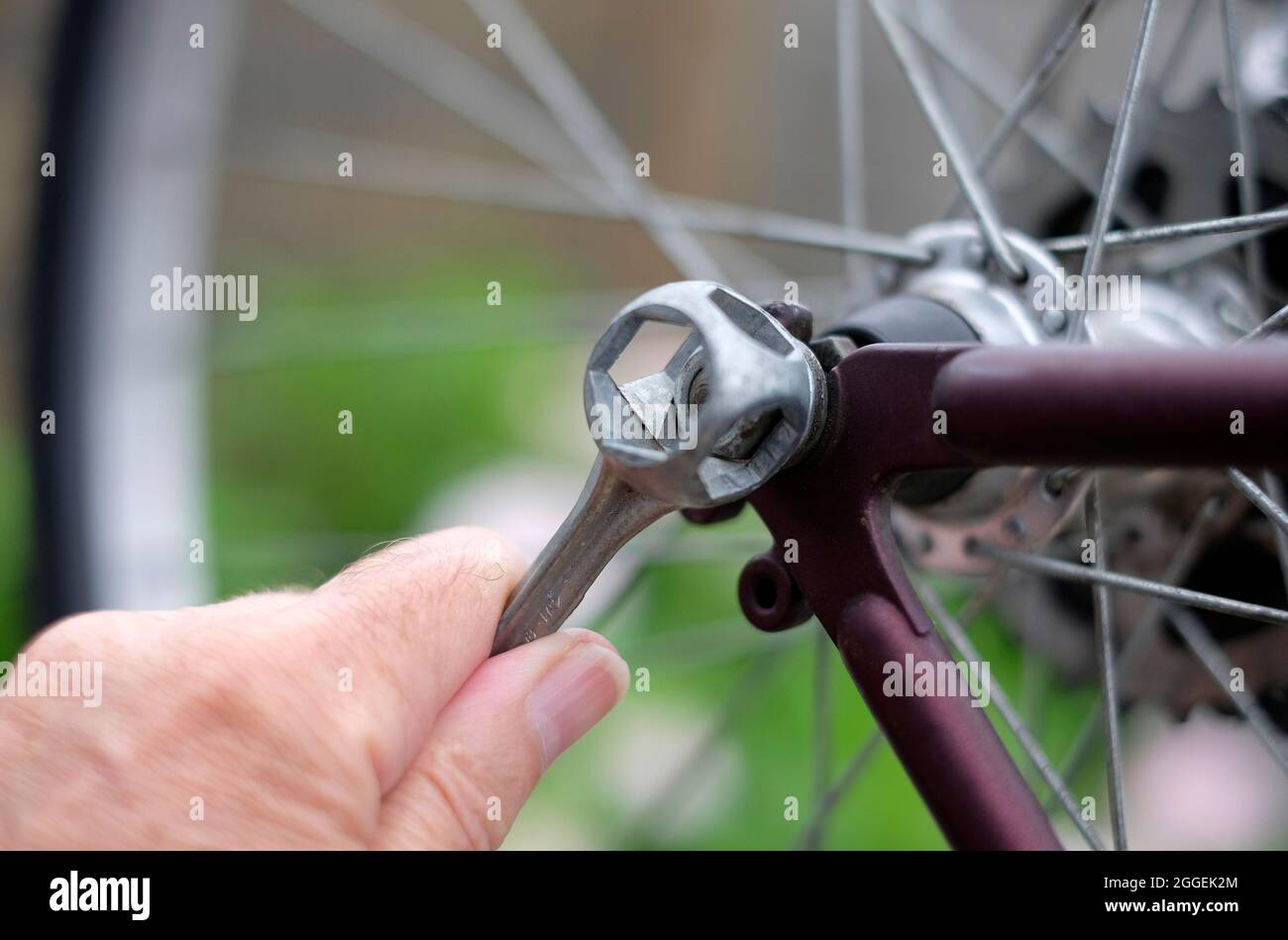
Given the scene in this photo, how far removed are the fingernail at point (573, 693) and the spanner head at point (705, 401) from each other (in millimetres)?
61

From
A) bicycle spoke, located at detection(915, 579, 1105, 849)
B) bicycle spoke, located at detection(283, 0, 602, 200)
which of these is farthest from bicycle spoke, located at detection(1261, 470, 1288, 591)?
bicycle spoke, located at detection(283, 0, 602, 200)

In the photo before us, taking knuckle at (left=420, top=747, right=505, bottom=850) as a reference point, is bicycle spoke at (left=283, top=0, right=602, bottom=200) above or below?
above

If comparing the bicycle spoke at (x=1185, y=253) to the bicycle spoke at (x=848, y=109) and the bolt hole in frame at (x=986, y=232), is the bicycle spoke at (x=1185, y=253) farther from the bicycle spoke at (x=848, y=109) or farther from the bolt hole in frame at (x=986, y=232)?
the bicycle spoke at (x=848, y=109)

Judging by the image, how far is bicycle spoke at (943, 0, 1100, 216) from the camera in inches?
17.3

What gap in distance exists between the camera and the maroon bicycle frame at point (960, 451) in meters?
0.26

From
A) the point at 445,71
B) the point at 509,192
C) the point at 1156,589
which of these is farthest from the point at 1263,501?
the point at 445,71

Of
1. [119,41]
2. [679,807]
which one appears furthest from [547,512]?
[119,41]

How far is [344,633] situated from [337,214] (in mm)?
974

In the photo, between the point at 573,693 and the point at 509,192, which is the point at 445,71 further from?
the point at 573,693

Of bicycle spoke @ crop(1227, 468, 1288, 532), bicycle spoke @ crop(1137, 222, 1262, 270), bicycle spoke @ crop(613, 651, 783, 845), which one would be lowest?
bicycle spoke @ crop(613, 651, 783, 845)

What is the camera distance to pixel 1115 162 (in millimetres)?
409

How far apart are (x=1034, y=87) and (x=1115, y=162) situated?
0.27 ft

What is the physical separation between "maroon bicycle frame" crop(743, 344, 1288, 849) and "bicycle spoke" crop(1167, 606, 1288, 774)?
205 millimetres

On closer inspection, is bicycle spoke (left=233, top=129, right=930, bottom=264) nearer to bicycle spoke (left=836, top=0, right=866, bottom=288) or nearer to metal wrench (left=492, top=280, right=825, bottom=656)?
bicycle spoke (left=836, top=0, right=866, bottom=288)
